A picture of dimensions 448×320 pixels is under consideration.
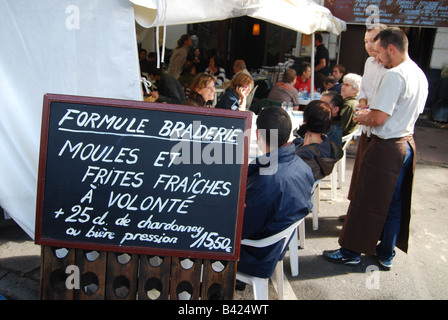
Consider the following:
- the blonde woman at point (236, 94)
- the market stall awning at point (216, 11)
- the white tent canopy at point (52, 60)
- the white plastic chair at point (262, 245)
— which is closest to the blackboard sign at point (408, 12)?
the market stall awning at point (216, 11)

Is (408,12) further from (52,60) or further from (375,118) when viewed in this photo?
(52,60)

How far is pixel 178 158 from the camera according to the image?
214 centimetres

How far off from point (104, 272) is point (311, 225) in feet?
8.64

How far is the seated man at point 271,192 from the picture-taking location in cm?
235

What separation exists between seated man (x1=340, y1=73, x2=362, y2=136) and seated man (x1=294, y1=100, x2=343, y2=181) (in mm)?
1318

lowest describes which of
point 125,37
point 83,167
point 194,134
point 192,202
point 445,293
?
point 445,293

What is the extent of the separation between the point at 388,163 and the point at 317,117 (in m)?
0.67

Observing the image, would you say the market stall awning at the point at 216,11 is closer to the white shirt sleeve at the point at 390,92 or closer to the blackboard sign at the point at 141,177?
the blackboard sign at the point at 141,177

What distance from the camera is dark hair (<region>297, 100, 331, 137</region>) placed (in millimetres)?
3344

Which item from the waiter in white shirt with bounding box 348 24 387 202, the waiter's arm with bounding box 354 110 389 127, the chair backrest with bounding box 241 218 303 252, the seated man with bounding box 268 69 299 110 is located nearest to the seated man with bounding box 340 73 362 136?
the waiter in white shirt with bounding box 348 24 387 202

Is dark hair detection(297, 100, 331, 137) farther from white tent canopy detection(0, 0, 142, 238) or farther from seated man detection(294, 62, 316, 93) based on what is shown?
seated man detection(294, 62, 316, 93)
